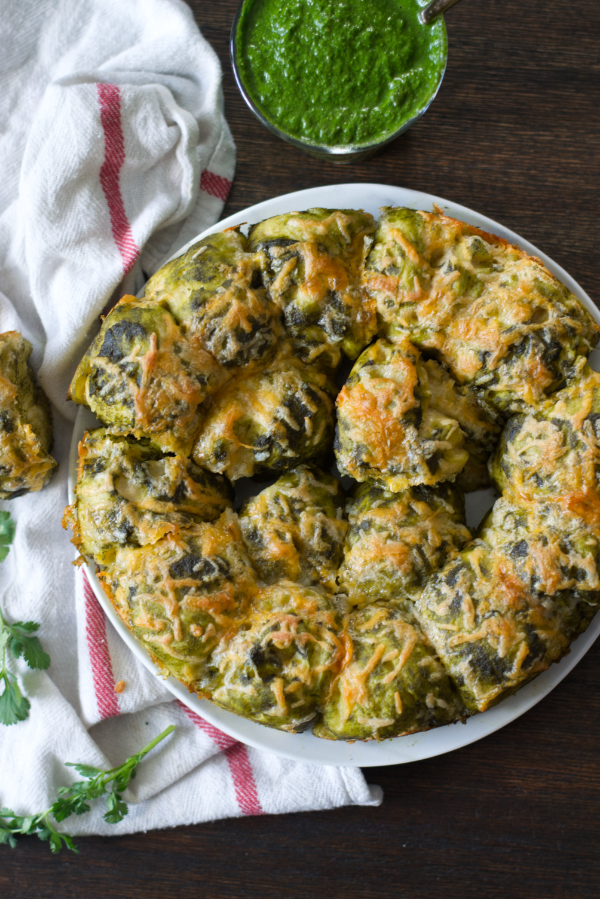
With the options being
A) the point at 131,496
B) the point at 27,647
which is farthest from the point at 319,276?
the point at 27,647

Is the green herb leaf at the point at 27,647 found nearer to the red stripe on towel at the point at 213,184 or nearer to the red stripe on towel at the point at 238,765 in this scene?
the red stripe on towel at the point at 238,765

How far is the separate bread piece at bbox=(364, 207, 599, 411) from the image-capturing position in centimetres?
199

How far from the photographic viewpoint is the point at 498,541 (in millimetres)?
2064

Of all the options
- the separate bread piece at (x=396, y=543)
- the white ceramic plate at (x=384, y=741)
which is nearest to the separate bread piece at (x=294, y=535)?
the separate bread piece at (x=396, y=543)

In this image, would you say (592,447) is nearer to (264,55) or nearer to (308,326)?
(308,326)

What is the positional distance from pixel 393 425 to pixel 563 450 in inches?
18.6

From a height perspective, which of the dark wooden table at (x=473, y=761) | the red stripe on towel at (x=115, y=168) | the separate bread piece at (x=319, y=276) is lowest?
the dark wooden table at (x=473, y=761)

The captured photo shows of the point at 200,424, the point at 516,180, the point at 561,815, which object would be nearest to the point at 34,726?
the point at 200,424

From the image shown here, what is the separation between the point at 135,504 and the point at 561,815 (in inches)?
78.9

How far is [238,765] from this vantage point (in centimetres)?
267

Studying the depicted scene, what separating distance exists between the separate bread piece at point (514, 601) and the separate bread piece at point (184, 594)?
56 centimetres

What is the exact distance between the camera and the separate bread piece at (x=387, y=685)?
6.44ft

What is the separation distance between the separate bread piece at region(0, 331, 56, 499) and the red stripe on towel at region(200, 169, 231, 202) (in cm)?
90

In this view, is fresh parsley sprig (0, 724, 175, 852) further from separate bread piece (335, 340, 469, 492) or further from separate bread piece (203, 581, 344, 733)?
separate bread piece (335, 340, 469, 492)
